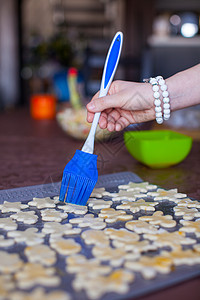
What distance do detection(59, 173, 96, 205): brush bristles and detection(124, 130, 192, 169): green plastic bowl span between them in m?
0.33

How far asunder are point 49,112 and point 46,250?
76.4 inches

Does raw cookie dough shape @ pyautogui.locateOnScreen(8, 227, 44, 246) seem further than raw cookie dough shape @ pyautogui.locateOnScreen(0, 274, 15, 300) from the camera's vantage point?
Yes

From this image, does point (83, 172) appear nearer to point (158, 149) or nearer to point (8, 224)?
point (8, 224)

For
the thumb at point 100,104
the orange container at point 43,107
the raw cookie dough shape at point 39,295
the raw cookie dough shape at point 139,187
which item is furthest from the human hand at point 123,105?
the orange container at point 43,107

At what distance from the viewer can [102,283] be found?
51 cm

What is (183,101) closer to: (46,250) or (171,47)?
(46,250)

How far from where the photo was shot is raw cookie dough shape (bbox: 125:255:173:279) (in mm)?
545

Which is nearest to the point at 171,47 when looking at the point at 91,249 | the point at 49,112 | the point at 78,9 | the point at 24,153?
the point at 49,112

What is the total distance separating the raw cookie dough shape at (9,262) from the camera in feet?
1.80

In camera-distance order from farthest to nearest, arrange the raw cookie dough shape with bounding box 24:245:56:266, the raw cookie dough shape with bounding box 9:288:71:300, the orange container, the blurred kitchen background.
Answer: the blurred kitchen background, the orange container, the raw cookie dough shape with bounding box 24:245:56:266, the raw cookie dough shape with bounding box 9:288:71:300

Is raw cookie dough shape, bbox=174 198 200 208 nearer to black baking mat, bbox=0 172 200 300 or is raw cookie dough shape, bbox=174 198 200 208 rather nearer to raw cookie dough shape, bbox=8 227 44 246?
black baking mat, bbox=0 172 200 300

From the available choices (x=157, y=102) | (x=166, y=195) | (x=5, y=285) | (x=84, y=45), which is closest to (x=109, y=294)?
(x=5, y=285)

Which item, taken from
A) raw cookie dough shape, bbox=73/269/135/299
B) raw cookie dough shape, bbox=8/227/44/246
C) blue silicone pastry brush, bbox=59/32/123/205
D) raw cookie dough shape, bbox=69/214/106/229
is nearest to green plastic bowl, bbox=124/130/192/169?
blue silicone pastry brush, bbox=59/32/123/205

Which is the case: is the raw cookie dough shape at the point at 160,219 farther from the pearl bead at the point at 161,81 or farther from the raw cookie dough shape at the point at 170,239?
the pearl bead at the point at 161,81
